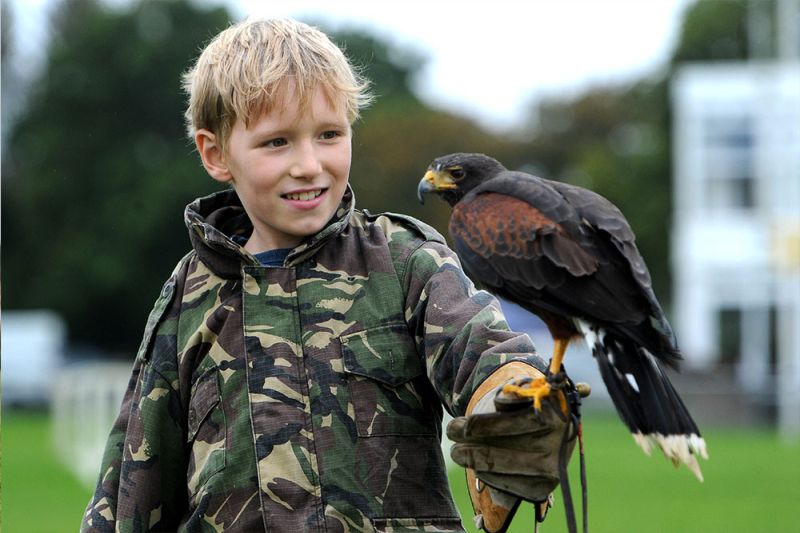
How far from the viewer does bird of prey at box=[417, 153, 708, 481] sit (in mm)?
3256

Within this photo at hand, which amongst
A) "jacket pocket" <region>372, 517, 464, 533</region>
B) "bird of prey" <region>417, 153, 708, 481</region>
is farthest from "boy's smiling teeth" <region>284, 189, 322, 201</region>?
"jacket pocket" <region>372, 517, 464, 533</region>

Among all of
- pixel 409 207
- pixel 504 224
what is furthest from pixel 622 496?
pixel 409 207

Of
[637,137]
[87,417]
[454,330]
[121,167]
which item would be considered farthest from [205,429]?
[637,137]

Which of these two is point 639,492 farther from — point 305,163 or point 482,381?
point 305,163

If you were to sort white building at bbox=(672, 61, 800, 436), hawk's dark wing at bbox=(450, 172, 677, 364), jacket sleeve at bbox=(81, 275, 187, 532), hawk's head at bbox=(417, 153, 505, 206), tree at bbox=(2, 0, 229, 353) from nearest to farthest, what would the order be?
hawk's dark wing at bbox=(450, 172, 677, 364)
jacket sleeve at bbox=(81, 275, 187, 532)
hawk's head at bbox=(417, 153, 505, 206)
white building at bbox=(672, 61, 800, 436)
tree at bbox=(2, 0, 229, 353)

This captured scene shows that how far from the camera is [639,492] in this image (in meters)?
16.9

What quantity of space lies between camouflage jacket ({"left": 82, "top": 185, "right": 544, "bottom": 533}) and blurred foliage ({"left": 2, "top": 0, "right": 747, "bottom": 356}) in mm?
40317

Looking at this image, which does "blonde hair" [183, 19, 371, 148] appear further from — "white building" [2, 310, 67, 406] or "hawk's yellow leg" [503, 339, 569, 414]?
"white building" [2, 310, 67, 406]

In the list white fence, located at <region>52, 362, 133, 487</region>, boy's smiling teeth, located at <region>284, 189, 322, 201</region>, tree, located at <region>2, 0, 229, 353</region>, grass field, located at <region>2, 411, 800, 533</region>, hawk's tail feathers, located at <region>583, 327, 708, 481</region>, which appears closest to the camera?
hawk's tail feathers, located at <region>583, 327, 708, 481</region>

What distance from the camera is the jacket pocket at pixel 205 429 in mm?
3627

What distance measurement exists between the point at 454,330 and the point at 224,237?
0.73 meters

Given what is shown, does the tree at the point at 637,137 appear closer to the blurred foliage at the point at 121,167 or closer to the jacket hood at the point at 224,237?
the blurred foliage at the point at 121,167

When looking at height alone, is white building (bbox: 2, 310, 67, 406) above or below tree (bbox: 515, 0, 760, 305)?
below

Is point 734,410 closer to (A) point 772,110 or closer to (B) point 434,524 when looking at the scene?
(A) point 772,110
